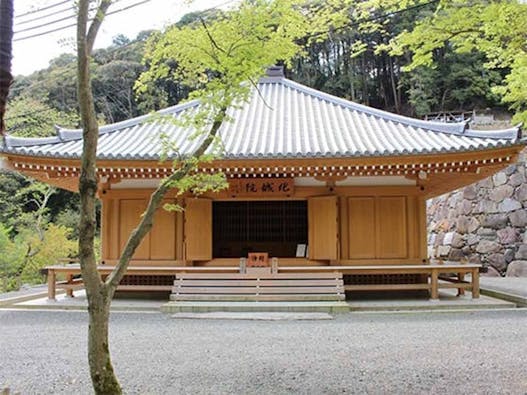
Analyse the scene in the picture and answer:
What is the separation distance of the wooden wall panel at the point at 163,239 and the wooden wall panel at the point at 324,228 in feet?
9.75

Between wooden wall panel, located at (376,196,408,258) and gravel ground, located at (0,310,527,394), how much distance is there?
2455 millimetres

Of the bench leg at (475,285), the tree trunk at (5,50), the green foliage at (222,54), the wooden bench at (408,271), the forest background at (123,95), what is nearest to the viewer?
the tree trunk at (5,50)

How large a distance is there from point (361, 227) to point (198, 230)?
3.43 metres

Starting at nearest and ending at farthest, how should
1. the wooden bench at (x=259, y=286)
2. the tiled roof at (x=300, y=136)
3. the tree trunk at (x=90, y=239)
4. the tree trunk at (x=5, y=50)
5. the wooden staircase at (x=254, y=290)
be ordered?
1. the tree trunk at (x=5, y=50)
2. the tree trunk at (x=90, y=239)
3. the wooden staircase at (x=254, y=290)
4. the wooden bench at (x=259, y=286)
5. the tiled roof at (x=300, y=136)

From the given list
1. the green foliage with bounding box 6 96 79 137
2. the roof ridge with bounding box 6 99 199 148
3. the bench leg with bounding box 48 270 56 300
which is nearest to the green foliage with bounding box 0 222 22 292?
the green foliage with bounding box 6 96 79 137

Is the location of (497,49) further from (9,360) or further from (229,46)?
(9,360)

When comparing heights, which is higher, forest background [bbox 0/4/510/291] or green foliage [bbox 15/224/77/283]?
forest background [bbox 0/4/510/291]

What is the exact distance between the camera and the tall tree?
3441 mm

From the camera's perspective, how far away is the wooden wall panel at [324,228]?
10233 millimetres

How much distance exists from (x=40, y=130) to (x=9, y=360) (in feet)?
68.8

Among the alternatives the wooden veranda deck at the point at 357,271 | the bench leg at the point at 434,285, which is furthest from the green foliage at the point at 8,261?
the bench leg at the point at 434,285

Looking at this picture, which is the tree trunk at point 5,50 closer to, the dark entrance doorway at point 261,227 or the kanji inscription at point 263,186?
the kanji inscription at point 263,186

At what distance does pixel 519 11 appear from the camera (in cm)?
480

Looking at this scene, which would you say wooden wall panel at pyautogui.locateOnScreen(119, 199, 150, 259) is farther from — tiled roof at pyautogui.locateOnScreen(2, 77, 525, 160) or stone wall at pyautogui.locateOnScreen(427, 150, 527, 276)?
stone wall at pyautogui.locateOnScreen(427, 150, 527, 276)
